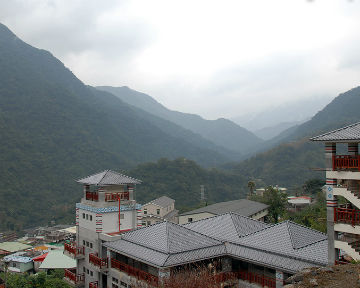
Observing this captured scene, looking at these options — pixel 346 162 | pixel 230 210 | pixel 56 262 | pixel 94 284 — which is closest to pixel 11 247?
pixel 56 262

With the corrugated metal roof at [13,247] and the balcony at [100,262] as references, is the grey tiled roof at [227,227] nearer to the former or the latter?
the balcony at [100,262]

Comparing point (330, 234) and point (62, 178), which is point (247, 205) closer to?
point (330, 234)

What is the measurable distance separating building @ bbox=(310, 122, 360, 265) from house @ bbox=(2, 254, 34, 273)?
146ft

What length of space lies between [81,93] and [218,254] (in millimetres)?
187868

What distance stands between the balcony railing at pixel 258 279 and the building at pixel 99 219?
10.0m

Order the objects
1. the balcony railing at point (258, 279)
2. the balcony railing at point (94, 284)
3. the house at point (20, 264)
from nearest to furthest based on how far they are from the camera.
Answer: the balcony railing at point (258, 279), the balcony railing at point (94, 284), the house at point (20, 264)

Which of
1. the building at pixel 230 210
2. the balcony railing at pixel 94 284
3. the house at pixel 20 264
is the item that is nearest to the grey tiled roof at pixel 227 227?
the balcony railing at pixel 94 284

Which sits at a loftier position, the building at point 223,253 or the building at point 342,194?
the building at point 342,194

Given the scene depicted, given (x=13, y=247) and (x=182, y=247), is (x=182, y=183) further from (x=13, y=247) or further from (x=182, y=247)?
(x=182, y=247)

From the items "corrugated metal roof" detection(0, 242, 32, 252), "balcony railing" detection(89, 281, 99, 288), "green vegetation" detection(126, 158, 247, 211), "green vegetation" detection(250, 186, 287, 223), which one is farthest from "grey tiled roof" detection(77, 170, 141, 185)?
"green vegetation" detection(126, 158, 247, 211)

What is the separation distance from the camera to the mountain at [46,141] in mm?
106062

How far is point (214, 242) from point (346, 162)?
9210 mm

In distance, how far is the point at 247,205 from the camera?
2359 inches

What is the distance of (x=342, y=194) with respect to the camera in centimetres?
1791
